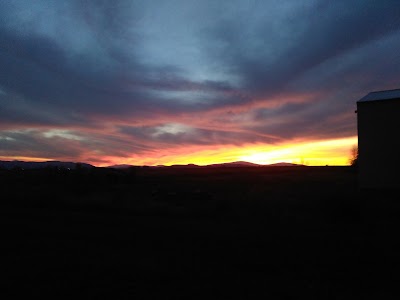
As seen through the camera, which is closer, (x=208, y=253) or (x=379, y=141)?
(x=208, y=253)

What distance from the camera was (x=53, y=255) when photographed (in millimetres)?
7684

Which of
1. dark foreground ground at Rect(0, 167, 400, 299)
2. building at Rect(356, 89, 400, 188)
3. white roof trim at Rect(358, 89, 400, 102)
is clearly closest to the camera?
dark foreground ground at Rect(0, 167, 400, 299)

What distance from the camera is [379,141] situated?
18453 millimetres

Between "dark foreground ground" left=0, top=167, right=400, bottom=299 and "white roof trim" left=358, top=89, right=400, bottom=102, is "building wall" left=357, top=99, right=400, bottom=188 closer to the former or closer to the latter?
"white roof trim" left=358, top=89, right=400, bottom=102

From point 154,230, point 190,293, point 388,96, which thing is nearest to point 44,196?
point 154,230

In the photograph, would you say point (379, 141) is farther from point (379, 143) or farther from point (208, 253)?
point (208, 253)

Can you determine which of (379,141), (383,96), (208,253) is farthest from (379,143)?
(208,253)

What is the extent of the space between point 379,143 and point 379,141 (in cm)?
12

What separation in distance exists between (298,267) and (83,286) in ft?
14.5

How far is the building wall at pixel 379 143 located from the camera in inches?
708

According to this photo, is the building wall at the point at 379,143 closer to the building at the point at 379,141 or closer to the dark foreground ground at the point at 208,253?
the building at the point at 379,141

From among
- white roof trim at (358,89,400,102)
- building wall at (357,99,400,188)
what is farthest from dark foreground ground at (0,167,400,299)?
white roof trim at (358,89,400,102)

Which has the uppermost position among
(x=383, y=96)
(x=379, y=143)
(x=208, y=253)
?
(x=383, y=96)

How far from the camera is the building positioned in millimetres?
17984
